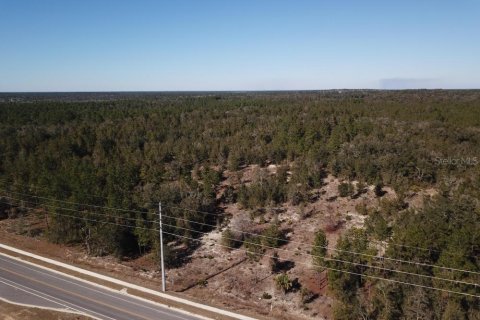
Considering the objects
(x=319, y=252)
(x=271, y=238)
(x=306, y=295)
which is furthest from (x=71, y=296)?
(x=319, y=252)

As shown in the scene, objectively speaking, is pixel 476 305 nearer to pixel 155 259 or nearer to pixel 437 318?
pixel 437 318

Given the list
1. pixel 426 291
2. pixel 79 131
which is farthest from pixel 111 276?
pixel 79 131

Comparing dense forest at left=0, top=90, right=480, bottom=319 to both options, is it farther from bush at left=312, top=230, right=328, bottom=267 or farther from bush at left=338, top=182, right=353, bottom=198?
bush at left=312, top=230, right=328, bottom=267

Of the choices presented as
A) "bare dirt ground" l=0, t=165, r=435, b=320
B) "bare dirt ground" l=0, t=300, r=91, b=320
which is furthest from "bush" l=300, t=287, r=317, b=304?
"bare dirt ground" l=0, t=300, r=91, b=320

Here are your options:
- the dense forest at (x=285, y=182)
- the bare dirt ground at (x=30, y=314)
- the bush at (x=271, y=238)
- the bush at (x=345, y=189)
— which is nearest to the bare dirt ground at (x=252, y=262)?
the bush at (x=271, y=238)

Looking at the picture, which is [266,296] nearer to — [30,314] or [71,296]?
[71,296]

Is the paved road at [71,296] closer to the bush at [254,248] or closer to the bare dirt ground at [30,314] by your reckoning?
the bare dirt ground at [30,314]
